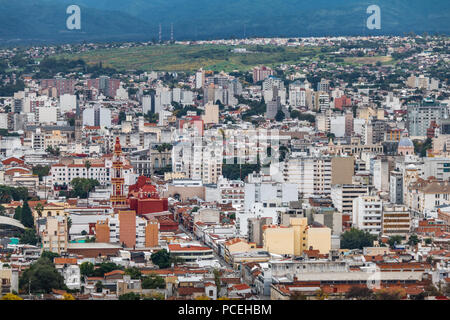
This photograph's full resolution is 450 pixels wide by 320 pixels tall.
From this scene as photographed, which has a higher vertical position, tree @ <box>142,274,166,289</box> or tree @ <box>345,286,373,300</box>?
tree @ <box>345,286,373,300</box>

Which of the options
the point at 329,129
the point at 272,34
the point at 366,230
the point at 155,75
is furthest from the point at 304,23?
the point at 366,230

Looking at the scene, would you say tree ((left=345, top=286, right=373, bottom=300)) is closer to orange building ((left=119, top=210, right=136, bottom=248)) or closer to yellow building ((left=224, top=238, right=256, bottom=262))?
yellow building ((left=224, top=238, right=256, bottom=262))

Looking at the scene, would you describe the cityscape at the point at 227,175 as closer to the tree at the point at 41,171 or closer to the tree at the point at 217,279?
the tree at the point at 217,279

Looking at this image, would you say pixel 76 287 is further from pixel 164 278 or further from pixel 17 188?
pixel 17 188

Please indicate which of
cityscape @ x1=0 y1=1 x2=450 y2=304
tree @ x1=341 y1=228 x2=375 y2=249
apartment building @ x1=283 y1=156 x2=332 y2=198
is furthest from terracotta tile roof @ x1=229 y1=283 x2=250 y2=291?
apartment building @ x1=283 y1=156 x2=332 y2=198

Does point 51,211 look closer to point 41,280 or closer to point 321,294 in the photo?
point 41,280

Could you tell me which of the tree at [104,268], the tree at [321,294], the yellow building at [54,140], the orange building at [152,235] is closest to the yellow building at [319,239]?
the orange building at [152,235]
